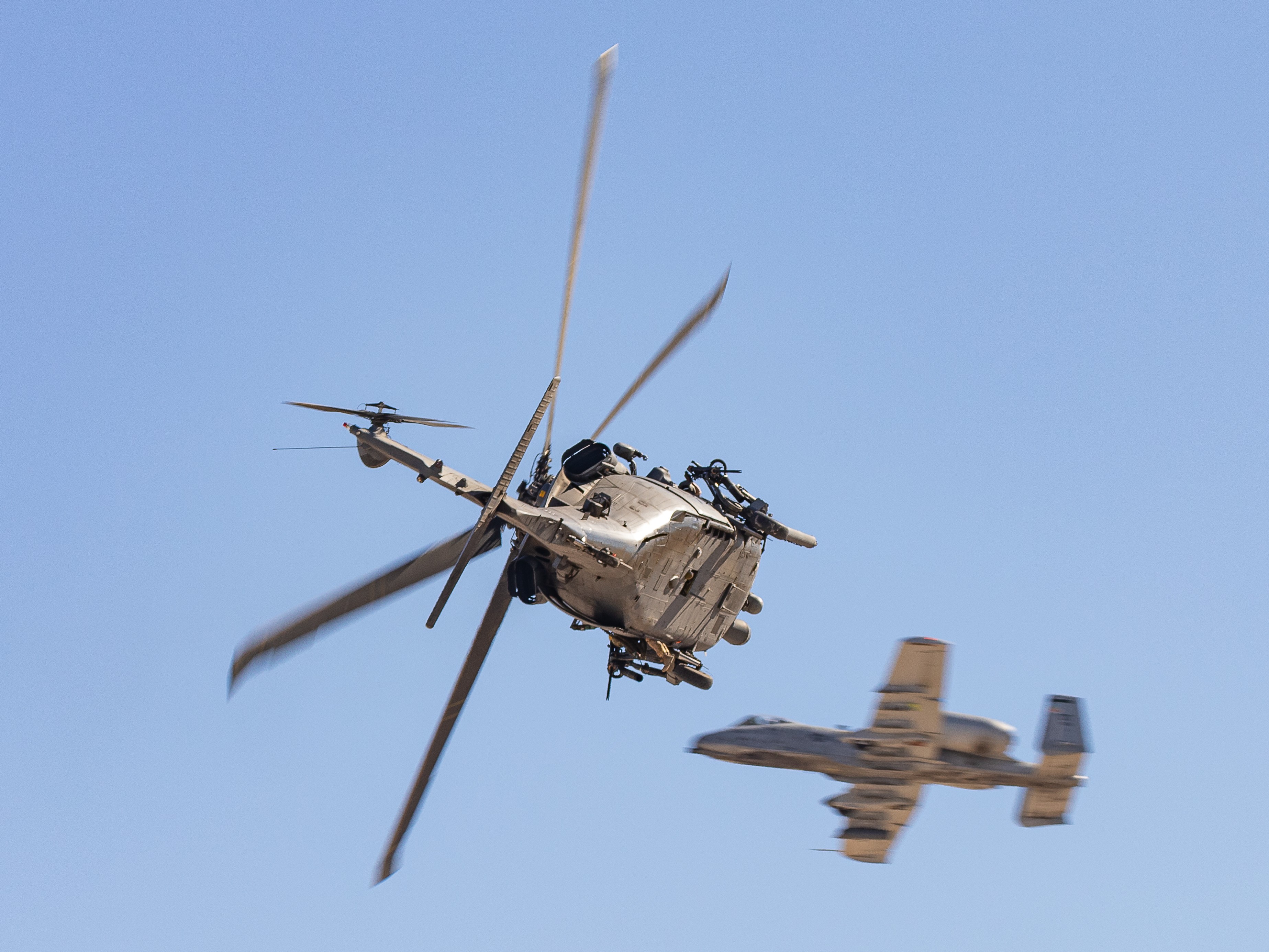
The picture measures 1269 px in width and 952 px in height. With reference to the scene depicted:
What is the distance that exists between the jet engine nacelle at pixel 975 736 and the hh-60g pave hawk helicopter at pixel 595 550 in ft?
22.5

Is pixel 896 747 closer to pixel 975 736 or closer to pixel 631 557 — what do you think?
pixel 975 736

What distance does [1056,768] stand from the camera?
3906 centimetres

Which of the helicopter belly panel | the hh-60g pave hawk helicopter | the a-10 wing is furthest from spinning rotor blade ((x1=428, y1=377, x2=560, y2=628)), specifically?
the a-10 wing

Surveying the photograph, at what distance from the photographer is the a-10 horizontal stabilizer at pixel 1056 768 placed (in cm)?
3906

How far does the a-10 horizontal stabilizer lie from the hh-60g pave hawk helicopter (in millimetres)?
9661

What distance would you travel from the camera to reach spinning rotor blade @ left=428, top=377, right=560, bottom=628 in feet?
98.3

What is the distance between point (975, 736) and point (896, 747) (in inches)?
101

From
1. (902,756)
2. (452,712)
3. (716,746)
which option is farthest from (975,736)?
(452,712)

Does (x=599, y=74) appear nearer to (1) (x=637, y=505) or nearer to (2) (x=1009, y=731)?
(1) (x=637, y=505)

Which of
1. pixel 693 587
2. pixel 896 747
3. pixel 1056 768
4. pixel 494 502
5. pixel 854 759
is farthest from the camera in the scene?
pixel 1056 768

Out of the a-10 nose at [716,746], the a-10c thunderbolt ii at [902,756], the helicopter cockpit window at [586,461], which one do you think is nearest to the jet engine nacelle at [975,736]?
the a-10c thunderbolt ii at [902,756]

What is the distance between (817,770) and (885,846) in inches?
147

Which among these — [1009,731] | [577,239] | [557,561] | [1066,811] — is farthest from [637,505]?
[1066,811]

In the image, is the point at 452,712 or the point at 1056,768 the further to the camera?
the point at 1056,768
